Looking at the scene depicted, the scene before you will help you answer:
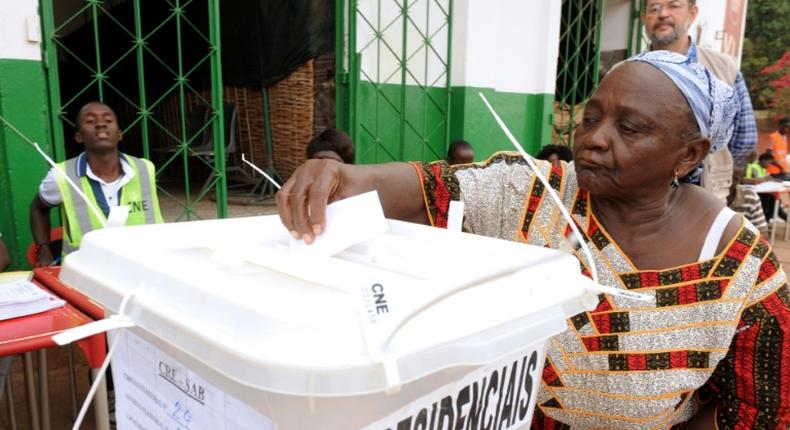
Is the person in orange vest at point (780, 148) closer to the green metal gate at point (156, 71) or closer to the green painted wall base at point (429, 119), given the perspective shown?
the green painted wall base at point (429, 119)

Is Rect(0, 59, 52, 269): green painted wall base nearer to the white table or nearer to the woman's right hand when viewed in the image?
the woman's right hand

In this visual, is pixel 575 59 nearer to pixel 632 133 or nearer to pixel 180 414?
pixel 632 133

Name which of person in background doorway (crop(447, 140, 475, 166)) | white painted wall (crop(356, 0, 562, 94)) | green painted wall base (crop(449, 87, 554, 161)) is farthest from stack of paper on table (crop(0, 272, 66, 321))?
green painted wall base (crop(449, 87, 554, 161))

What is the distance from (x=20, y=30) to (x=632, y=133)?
2991 millimetres

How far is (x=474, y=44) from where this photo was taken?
4.96 metres

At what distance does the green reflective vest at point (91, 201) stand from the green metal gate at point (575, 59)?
A: 4.35 metres

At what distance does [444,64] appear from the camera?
4996 millimetres

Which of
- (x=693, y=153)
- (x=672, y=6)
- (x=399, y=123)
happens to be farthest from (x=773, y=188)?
(x=693, y=153)

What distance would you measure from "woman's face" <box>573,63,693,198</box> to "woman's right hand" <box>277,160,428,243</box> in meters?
0.35

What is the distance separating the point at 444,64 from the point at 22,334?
408cm

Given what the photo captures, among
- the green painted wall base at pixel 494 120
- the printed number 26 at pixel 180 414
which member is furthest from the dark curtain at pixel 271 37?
the printed number 26 at pixel 180 414

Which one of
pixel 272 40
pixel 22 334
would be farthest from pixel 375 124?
pixel 22 334

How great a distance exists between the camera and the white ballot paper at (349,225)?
854 millimetres

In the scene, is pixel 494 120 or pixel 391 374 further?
pixel 494 120
